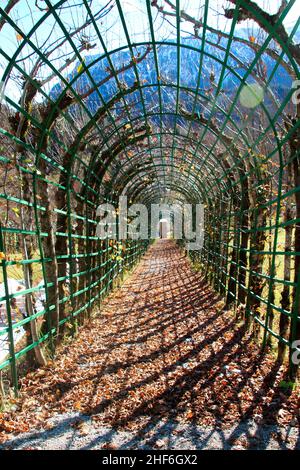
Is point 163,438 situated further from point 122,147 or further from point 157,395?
point 122,147

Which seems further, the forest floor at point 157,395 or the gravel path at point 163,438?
the forest floor at point 157,395

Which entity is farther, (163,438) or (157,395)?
(157,395)

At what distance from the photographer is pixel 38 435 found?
2684 millimetres

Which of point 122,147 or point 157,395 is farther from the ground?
point 122,147

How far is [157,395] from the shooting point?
10.8 feet

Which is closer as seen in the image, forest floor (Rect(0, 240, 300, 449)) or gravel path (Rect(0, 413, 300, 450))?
gravel path (Rect(0, 413, 300, 450))

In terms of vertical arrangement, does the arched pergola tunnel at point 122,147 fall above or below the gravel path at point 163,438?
above

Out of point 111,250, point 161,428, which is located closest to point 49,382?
point 161,428

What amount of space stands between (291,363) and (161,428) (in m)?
1.24

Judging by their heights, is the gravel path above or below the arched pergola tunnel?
below

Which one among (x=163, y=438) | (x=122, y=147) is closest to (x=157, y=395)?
(x=163, y=438)

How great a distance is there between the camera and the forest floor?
2602 millimetres

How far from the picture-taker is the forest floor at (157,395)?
2602 millimetres
